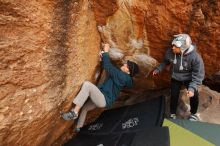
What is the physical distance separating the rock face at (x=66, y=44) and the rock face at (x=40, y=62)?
0.01 m

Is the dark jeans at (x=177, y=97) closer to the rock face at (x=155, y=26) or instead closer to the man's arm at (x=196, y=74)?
the man's arm at (x=196, y=74)

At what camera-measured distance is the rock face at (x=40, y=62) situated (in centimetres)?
399

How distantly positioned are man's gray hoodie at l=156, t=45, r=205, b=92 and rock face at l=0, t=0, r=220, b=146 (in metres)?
0.27

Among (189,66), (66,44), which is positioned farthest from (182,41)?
(66,44)

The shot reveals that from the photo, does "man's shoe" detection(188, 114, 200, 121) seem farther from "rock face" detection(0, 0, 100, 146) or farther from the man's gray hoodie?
"rock face" detection(0, 0, 100, 146)

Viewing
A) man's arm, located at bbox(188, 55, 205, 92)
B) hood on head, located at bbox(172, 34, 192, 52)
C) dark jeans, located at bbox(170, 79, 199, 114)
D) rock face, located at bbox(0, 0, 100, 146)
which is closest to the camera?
rock face, located at bbox(0, 0, 100, 146)

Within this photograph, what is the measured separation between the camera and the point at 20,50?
13.4 feet

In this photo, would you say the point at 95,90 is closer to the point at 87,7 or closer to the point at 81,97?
the point at 81,97

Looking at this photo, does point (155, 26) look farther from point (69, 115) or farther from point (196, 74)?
A: point (69, 115)

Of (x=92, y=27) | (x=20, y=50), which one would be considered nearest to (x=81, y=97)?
(x=92, y=27)

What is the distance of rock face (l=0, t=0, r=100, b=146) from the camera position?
13.1 feet

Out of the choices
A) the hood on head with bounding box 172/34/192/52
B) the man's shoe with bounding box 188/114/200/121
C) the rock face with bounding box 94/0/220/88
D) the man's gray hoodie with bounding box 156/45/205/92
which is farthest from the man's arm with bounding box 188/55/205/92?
the man's shoe with bounding box 188/114/200/121

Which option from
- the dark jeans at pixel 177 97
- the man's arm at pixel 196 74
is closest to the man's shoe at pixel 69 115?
the dark jeans at pixel 177 97

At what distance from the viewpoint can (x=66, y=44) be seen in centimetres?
462
